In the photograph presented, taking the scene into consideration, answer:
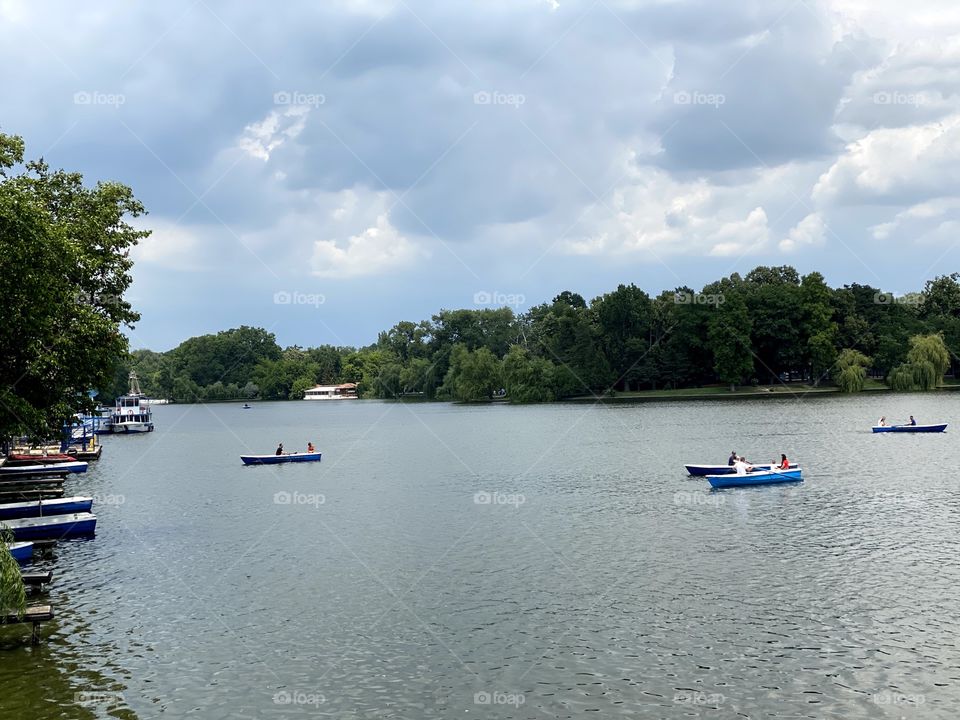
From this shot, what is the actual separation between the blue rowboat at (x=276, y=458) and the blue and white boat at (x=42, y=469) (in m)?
14.8

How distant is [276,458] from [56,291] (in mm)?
48828

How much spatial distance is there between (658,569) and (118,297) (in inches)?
1204

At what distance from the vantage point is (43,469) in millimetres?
65500

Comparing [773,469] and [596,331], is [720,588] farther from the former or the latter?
[596,331]

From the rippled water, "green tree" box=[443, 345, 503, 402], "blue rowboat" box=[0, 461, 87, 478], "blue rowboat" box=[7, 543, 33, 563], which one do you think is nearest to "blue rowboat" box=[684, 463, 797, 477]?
the rippled water

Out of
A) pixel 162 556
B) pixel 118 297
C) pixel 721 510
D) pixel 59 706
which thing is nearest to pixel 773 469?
pixel 721 510

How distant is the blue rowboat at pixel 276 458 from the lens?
7725 cm

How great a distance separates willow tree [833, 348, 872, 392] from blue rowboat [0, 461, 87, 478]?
127 meters

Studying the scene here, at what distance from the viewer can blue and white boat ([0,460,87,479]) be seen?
204 feet

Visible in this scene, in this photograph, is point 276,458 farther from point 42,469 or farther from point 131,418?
point 131,418

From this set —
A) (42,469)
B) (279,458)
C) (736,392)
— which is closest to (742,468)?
(279,458)

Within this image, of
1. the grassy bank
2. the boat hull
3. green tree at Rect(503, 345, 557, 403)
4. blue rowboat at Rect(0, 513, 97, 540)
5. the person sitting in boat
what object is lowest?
blue rowboat at Rect(0, 513, 97, 540)

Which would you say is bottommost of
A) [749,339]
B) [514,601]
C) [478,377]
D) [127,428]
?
[514,601]

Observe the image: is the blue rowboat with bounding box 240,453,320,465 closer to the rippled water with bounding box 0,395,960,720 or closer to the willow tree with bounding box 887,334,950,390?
the rippled water with bounding box 0,395,960,720
